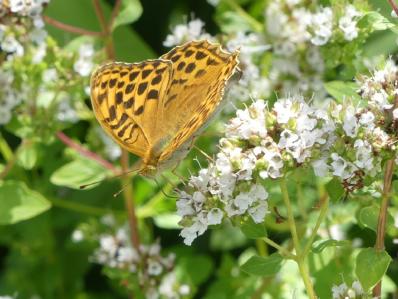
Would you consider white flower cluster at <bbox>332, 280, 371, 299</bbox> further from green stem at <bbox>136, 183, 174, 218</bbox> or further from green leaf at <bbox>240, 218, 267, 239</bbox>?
Answer: green stem at <bbox>136, 183, 174, 218</bbox>

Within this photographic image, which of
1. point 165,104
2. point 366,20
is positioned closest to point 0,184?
point 165,104

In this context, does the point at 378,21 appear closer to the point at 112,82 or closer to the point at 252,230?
the point at 252,230

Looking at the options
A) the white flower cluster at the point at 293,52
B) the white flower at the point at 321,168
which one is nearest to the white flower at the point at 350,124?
the white flower at the point at 321,168

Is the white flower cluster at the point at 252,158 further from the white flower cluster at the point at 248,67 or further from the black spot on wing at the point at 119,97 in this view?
the white flower cluster at the point at 248,67

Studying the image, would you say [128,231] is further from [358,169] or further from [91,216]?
[358,169]

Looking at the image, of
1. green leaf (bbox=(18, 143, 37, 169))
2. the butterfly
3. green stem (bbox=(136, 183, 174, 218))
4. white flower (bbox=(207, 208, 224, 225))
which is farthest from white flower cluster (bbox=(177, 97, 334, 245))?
green leaf (bbox=(18, 143, 37, 169))
